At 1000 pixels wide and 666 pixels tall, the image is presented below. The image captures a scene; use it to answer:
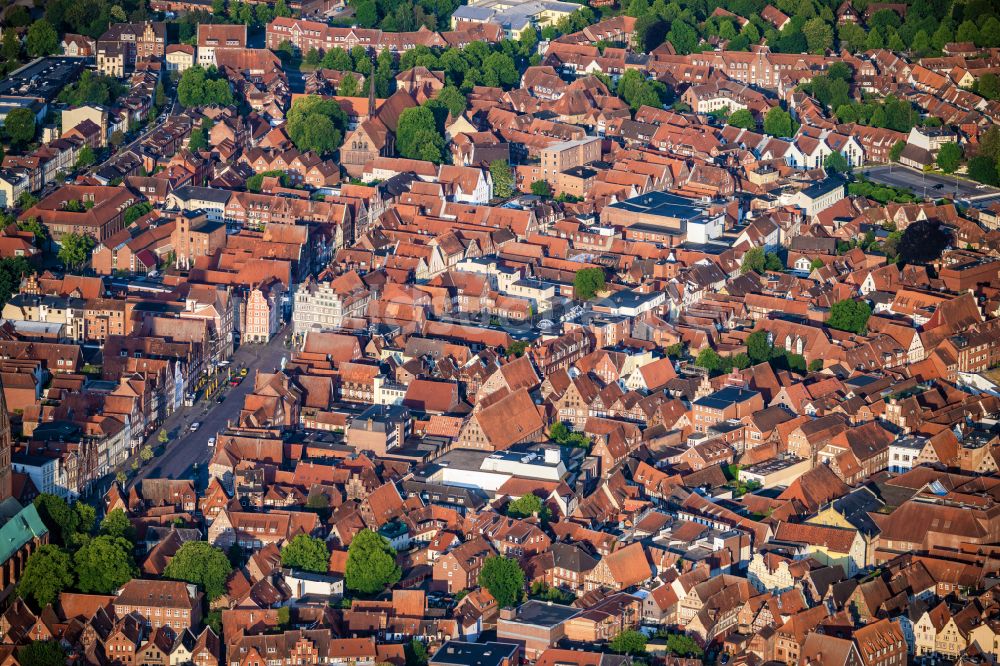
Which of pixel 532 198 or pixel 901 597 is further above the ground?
pixel 901 597

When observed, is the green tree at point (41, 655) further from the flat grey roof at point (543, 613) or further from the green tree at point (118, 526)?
the flat grey roof at point (543, 613)

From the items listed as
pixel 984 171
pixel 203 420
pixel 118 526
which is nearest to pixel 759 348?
pixel 203 420

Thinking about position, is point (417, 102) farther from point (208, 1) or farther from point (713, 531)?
→ point (713, 531)

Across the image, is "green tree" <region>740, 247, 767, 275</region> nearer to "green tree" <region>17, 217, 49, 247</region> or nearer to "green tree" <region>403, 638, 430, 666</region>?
"green tree" <region>17, 217, 49, 247</region>

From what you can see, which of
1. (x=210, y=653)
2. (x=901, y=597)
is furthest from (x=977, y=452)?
(x=210, y=653)

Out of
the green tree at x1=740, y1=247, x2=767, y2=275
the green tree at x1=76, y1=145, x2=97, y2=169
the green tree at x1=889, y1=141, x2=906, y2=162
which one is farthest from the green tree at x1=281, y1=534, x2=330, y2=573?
the green tree at x1=889, y1=141, x2=906, y2=162

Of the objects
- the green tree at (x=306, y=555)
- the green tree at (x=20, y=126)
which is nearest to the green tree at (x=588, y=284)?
the green tree at (x=306, y=555)
